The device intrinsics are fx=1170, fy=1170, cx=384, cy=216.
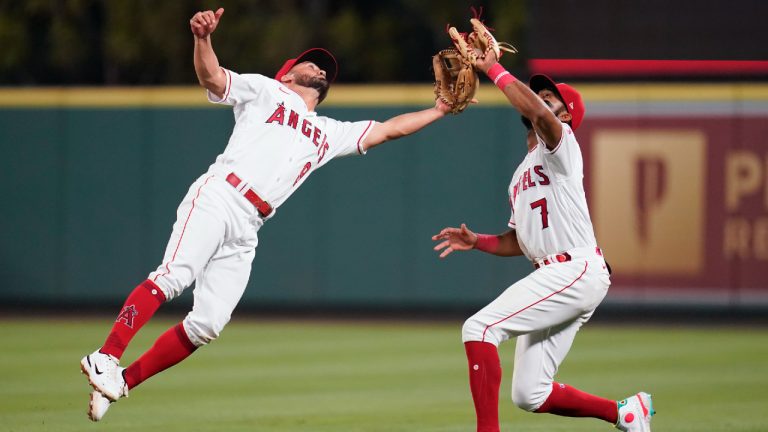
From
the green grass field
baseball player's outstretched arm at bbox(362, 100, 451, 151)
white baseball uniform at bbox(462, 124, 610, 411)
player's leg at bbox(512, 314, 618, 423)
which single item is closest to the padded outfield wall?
the green grass field

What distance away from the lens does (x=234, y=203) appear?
17.5 feet

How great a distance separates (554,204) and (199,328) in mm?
1689

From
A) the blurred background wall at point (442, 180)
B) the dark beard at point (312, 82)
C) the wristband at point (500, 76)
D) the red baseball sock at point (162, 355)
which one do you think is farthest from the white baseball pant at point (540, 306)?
the blurred background wall at point (442, 180)

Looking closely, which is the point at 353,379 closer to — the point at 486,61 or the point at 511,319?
the point at 511,319

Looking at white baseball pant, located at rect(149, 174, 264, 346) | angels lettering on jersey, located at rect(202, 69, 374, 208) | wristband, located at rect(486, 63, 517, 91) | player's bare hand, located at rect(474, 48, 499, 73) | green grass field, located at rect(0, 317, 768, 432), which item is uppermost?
player's bare hand, located at rect(474, 48, 499, 73)

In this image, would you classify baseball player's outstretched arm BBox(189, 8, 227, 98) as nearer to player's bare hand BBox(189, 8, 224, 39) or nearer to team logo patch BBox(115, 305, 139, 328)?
player's bare hand BBox(189, 8, 224, 39)

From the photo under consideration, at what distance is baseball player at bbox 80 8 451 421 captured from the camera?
5.02 meters

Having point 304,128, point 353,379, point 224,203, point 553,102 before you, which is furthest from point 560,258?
point 353,379

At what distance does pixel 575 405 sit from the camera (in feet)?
17.0

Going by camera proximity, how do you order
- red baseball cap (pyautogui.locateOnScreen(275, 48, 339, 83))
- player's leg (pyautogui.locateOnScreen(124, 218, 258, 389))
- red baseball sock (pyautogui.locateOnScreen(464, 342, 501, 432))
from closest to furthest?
red baseball sock (pyautogui.locateOnScreen(464, 342, 501, 432)), player's leg (pyautogui.locateOnScreen(124, 218, 258, 389)), red baseball cap (pyautogui.locateOnScreen(275, 48, 339, 83))

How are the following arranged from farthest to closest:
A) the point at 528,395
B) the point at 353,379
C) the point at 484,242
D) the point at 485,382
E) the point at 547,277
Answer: the point at 353,379
the point at 484,242
the point at 528,395
the point at 547,277
the point at 485,382

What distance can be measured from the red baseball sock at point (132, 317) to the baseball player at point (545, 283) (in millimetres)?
1344

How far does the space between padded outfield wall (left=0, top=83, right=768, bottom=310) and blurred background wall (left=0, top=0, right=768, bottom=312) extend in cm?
1

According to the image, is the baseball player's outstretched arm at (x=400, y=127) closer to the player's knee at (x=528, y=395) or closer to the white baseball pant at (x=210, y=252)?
the white baseball pant at (x=210, y=252)
